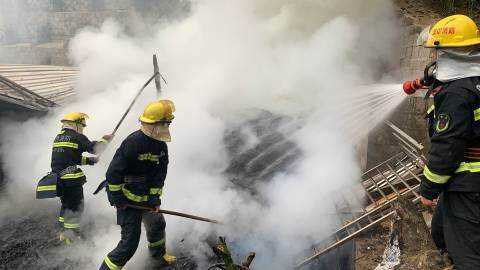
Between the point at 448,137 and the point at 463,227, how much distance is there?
29.5 inches

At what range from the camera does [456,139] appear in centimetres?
258

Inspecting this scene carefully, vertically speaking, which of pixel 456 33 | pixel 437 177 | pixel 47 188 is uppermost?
pixel 456 33

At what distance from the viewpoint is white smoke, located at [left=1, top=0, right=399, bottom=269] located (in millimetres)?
5477

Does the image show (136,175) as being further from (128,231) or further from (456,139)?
(456,139)

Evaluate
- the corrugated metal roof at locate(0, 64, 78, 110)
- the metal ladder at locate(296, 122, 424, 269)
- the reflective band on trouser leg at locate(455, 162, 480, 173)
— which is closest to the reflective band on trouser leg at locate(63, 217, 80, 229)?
the corrugated metal roof at locate(0, 64, 78, 110)

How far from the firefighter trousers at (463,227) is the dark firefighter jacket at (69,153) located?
15.9 feet

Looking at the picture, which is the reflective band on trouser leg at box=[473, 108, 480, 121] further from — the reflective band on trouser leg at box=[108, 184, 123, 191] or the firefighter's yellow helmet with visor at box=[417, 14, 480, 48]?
the reflective band on trouser leg at box=[108, 184, 123, 191]

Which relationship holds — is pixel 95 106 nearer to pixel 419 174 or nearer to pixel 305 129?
pixel 305 129

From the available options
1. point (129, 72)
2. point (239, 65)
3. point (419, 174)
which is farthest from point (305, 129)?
point (129, 72)

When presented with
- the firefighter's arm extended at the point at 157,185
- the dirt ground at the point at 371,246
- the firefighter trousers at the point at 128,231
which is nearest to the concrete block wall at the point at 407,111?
the dirt ground at the point at 371,246

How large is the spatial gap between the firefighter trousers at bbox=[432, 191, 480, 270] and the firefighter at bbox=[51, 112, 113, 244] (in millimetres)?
4861

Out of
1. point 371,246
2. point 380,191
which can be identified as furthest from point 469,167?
point 380,191

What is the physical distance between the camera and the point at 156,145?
4.29 metres

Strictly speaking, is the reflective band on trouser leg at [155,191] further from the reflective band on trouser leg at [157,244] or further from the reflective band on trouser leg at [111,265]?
the reflective band on trouser leg at [111,265]
